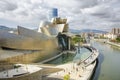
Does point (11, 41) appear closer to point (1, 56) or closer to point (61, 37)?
point (1, 56)

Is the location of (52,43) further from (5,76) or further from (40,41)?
(5,76)

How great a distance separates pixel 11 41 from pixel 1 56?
120 inches

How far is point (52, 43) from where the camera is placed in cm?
3412

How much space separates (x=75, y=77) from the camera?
1797 cm

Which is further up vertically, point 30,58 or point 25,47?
point 25,47

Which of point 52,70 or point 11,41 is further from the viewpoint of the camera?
point 11,41

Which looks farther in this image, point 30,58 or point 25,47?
point 25,47

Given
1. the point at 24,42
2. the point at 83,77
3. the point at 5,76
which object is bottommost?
the point at 83,77

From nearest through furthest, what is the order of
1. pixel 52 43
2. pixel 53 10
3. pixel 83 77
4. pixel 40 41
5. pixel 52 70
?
pixel 83 77 → pixel 52 70 → pixel 40 41 → pixel 52 43 → pixel 53 10

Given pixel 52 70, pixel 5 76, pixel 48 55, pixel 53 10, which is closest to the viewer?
pixel 5 76

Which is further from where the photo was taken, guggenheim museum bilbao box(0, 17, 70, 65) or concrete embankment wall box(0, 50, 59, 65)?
guggenheim museum bilbao box(0, 17, 70, 65)

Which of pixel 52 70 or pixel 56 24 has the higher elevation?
pixel 56 24

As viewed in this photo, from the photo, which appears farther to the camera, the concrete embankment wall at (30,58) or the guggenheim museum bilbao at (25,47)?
the guggenheim museum bilbao at (25,47)

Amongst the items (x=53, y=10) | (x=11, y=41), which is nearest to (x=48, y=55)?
(x=11, y=41)
